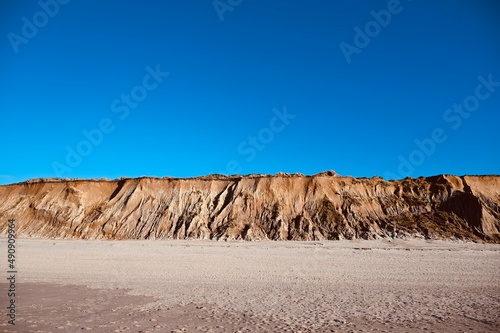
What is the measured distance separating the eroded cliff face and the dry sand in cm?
2126

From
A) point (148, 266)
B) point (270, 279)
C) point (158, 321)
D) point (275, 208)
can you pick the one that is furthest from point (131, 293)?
point (275, 208)

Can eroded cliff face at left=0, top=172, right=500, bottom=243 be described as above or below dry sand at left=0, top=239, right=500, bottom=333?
above

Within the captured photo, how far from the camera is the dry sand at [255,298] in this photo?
27.2 ft

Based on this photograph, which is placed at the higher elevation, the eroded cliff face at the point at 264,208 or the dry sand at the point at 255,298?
the eroded cliff face at the point at 264,208

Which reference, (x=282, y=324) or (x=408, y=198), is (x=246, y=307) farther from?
(x=408, y=198)

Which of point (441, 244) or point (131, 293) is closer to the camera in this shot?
point (131, 293)

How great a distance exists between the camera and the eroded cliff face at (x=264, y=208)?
39875 mm

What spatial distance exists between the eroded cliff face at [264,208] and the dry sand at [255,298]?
21259mm

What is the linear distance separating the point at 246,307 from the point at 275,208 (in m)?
33.5

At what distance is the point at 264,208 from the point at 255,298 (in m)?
32.7

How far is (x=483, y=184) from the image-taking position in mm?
44562

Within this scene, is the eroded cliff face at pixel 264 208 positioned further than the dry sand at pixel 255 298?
Yes

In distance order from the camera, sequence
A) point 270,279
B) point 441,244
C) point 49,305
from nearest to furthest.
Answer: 1. point 49,305
2. point 270,279
3. point 441,244

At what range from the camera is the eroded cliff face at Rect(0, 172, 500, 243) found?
131ft
